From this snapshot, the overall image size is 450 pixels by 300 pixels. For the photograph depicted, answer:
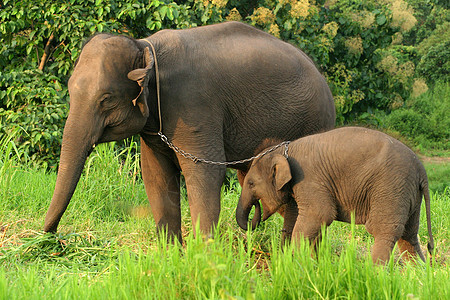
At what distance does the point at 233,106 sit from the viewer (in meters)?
4.71

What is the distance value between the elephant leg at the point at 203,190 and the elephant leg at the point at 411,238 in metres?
1.35

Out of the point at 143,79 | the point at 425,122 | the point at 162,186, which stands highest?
the point at 143,79

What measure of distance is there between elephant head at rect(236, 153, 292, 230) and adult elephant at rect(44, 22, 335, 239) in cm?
22

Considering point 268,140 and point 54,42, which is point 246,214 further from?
point 54,42

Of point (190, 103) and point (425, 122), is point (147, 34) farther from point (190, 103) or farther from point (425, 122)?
point (425, 122)

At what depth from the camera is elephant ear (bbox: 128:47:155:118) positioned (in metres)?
4.19

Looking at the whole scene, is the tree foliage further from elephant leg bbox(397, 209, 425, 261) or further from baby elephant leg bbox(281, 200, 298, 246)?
elephant leg bbox(397, 209, 425, 261)

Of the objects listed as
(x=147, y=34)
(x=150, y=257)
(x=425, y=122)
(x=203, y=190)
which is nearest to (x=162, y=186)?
(x=203, y=190)

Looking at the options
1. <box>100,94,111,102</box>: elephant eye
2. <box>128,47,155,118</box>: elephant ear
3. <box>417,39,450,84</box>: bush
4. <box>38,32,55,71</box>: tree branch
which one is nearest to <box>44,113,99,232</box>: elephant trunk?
<box>100,94,111,102</box>: elephant eye

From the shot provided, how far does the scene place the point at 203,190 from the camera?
15.0 ft

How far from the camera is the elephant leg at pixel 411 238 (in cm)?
470

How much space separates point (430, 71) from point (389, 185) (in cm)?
1440

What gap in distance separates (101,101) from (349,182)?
1685 mm

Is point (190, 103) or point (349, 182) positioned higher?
point (190, 103)
